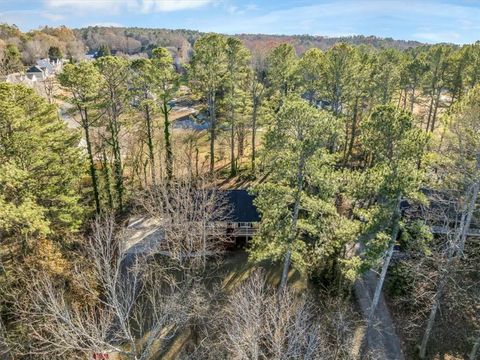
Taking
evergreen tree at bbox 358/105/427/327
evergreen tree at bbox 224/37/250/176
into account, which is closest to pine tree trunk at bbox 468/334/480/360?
evergreen tree at bbox 358/105/427/327

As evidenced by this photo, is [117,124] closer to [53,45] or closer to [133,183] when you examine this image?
[133,183]

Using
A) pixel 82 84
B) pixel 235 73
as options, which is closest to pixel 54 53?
pixel 235 73

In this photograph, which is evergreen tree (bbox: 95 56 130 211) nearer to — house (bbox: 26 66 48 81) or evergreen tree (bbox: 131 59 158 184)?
evergreen tree (bbox: 131 59 158 184)

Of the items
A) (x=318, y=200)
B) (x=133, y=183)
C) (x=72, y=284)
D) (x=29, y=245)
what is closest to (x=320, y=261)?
(x=318, y=200)

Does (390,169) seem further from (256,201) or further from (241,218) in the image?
(241,218)

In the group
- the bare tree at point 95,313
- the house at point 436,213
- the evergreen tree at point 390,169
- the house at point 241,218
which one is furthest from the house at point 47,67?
the house at point 436,213

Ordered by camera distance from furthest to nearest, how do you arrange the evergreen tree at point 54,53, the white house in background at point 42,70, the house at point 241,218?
the evergreen tree at point 54,53 < the white house in background at point 42,70 < the house at point 241,218

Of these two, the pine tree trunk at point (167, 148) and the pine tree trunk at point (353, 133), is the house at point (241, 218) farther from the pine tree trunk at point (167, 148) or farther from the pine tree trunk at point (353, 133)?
the pine tree trunk at point (353, 133)
